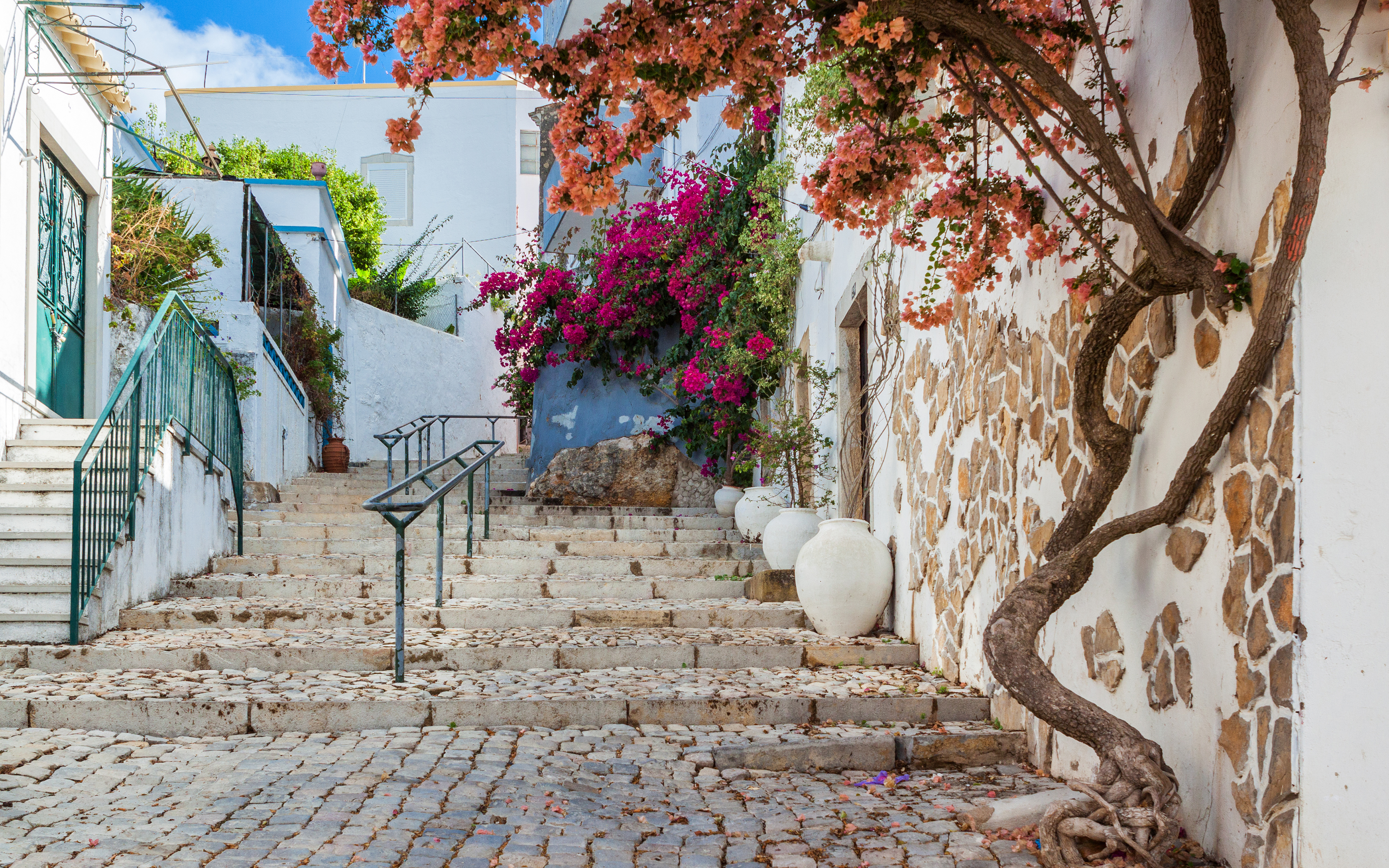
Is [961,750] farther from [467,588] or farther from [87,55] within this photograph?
[87,55]

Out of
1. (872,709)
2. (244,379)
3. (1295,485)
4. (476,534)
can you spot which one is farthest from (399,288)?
(1295,485)

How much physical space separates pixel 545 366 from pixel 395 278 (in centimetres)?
644

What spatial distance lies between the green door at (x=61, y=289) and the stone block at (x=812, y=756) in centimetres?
606

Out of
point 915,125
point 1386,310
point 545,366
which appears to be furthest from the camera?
point 545,366

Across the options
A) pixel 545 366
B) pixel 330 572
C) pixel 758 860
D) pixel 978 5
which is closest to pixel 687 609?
pixel 330 572

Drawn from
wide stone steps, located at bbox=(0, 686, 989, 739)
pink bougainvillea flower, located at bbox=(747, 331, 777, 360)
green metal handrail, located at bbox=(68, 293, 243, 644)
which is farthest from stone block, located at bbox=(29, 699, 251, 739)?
pink bougainvillea flower, located at bbox=(747, 331, 777, 360)

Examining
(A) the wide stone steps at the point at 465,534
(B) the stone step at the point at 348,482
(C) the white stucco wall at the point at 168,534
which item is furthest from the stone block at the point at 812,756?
(B) the stone step at the point at 348,482

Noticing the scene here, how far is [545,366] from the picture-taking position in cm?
1298

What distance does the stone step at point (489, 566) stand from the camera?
696cm

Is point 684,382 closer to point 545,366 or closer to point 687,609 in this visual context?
point 545,366

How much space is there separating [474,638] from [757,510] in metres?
3.43

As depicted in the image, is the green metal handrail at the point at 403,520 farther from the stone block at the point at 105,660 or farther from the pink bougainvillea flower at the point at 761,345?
the pink bougainvillea flower at the point at 761,345

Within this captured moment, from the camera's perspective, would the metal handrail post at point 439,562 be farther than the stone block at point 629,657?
Yes

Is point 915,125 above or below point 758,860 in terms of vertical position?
above
